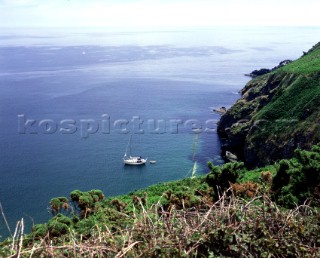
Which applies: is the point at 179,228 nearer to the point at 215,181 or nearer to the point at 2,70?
the point at 215,181

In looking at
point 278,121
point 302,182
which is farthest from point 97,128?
point 302,182

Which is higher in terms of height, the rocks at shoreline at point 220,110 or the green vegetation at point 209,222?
the green vegetation at point 209,222

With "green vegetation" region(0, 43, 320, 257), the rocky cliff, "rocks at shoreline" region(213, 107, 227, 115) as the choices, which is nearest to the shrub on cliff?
"green vegetation" region(0, 43, 320, 257)

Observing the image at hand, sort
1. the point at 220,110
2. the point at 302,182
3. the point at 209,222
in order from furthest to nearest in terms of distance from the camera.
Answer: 1. the point at 220,110
2. the point at 302,182
3. the point at 209,222

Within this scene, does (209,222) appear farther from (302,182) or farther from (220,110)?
(220,110)

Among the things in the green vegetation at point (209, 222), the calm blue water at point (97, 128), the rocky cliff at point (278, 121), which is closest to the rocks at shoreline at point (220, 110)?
the calm blue water at point (97, 128)

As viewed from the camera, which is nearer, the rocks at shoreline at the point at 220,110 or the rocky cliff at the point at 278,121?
the rocky cliff at the point at 278,121

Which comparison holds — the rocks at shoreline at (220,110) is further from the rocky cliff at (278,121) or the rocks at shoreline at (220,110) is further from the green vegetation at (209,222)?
the green vegetation at (209,222)

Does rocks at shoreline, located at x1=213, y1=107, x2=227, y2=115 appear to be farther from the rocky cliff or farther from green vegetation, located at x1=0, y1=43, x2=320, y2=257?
green vegetation, located at x1=0, y1=43, x2=320, y2=257
